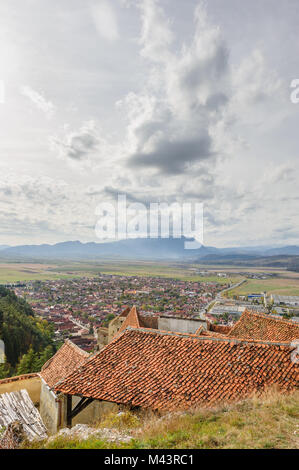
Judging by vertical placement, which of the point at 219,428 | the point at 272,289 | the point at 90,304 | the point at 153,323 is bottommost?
the point at 90,304

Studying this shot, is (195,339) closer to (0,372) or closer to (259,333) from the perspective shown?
(259,333)

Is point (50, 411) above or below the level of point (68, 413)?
below

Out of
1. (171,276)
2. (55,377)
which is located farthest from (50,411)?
(171,276)

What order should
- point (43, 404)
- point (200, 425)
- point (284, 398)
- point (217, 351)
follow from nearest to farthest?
point (200, 425)
point (284, 398)
point (217, 351)
point (43, 404)

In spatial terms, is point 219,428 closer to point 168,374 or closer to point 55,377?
point 168,374
